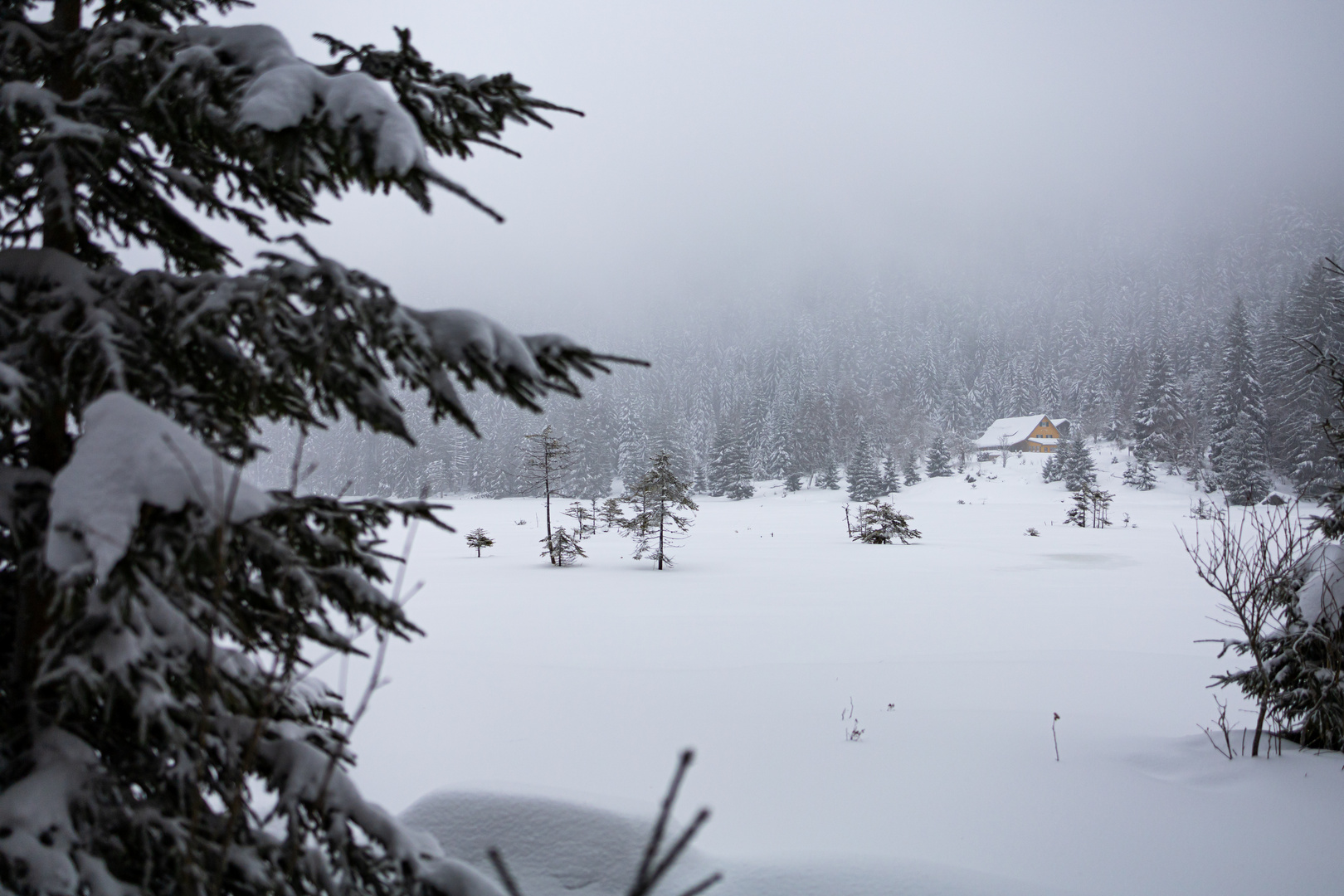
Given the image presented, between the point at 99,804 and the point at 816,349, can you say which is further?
the point at 816,349

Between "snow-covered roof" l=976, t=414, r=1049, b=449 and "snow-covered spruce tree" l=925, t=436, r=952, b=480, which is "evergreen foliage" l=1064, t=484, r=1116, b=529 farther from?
"snow-covered roof" l=976, t=414, r=1049, b=449

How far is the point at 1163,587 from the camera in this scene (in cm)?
1553

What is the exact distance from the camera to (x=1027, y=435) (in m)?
72.2

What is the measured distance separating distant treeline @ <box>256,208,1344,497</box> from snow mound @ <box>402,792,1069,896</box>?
2160mm

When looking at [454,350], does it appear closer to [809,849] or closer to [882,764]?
[809,849]

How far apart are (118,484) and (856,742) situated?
6.21 meters

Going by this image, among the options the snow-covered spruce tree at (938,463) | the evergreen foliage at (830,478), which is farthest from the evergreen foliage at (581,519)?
the snow-covered spruce tree at (938,463)

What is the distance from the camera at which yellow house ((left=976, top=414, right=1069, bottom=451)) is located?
234ft

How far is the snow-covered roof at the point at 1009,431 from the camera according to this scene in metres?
72.9

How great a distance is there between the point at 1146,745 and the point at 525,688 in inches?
261

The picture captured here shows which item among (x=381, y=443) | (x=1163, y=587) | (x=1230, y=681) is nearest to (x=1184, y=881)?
(x=1230, y=681)

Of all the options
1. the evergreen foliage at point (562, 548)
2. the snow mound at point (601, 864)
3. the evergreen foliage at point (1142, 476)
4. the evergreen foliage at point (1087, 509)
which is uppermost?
the evergreen foliage at point (1142, 476)

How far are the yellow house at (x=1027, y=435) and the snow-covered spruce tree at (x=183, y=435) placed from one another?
79.2 metres

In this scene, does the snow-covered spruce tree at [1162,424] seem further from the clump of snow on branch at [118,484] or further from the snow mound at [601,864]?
the clump of snow on branch at [118,484]
